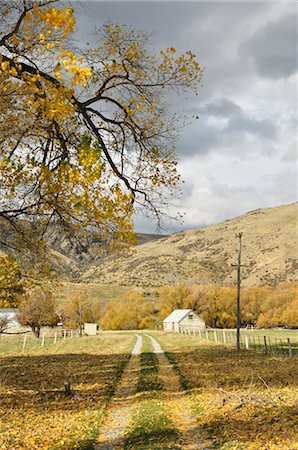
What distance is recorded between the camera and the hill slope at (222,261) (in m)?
139

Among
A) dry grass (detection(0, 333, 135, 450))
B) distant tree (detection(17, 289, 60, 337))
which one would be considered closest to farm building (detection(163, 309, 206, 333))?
distant tree (detection(17, 289, 60, 337))

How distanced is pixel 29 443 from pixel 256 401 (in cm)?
588

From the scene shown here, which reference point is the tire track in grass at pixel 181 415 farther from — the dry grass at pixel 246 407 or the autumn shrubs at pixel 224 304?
the autumn shrubs at pixel 224 304

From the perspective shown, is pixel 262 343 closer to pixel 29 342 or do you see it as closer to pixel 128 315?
pixel 29 342

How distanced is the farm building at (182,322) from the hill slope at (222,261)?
42.1 m

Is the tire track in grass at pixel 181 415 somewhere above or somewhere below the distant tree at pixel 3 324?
below

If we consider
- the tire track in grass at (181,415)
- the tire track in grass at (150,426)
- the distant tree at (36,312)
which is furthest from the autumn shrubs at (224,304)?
the tire track in grass at (150,426)

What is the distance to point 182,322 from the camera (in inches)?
2972

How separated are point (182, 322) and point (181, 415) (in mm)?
66423

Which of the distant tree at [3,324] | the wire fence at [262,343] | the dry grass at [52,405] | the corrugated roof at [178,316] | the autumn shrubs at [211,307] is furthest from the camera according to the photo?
the autumn shrubs at [211,307]

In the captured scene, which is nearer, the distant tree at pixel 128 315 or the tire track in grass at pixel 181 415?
the tire track in grass at pixel 181 415

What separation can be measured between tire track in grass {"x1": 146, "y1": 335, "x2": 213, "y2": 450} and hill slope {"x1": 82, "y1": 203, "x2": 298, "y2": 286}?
106941mm

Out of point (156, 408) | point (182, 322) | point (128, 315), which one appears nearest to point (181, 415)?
point (156, 408)

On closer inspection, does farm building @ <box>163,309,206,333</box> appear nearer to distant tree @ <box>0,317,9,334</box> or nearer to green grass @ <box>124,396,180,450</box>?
distant tree @ <box>0,317,9,334</box>
